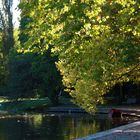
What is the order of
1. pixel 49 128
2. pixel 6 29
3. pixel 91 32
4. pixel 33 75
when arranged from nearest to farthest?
pixel 91 32
pixel 49 128
pixel 33 75
pixel 6 29

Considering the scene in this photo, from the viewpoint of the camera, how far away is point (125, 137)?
62.9 feet

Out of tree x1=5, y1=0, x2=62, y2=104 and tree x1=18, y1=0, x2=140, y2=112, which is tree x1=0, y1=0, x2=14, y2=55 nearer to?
tree x1=5, y1=0, x2=62, y2=104

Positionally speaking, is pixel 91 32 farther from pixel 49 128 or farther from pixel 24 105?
pixel 24 105

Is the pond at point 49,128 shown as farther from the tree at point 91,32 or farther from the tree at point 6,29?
the tree at point 6,29

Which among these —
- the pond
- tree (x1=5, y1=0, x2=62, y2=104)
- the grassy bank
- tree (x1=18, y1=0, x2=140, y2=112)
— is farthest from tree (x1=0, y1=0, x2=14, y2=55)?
tree (x1=18, y1=0, x2=140, y2=112)

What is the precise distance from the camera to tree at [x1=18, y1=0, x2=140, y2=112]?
12219mm

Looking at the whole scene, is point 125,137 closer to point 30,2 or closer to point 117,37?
point 117,37

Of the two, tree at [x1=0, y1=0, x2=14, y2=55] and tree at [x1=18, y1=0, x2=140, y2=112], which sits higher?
tree at [x1=0, y1=0, x2=14, y2=55]

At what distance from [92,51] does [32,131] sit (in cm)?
1561

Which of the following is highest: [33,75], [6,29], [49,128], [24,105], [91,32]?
[6,29]

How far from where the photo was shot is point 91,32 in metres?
13.2

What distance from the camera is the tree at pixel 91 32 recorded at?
1222 centimetres

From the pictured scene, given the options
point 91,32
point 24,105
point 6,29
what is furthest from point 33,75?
point 91,32

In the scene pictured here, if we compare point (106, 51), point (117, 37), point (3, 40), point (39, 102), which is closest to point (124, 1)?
point (117, 37)
